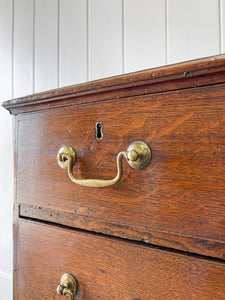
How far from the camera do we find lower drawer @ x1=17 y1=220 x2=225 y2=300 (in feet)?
1.03

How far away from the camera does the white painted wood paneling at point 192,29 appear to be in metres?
0.67

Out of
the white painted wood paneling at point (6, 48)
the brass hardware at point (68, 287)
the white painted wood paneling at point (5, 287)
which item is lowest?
the white painted wood paneling at point (5, 287)

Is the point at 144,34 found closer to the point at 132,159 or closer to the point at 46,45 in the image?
the point at 46,45

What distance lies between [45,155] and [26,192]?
94 mm

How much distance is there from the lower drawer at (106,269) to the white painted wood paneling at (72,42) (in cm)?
61

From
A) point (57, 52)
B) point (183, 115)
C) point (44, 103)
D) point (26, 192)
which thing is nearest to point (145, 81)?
point (183, 115)

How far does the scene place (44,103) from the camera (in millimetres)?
477

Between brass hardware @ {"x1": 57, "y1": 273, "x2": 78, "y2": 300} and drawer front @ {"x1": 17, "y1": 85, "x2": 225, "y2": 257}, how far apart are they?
9cm

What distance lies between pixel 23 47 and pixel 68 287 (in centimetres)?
101

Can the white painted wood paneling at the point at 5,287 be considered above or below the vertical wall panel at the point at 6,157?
below

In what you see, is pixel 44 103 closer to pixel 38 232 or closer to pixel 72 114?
pixel 72 114

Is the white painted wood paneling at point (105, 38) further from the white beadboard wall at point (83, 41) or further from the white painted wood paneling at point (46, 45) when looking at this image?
the white painted wood paneling at point (46, 45)

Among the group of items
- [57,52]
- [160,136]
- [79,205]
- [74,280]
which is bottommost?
[74,280]

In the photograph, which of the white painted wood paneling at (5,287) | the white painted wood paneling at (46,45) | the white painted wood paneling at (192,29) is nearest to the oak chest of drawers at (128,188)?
the white painted wood paneling at (192,29)
